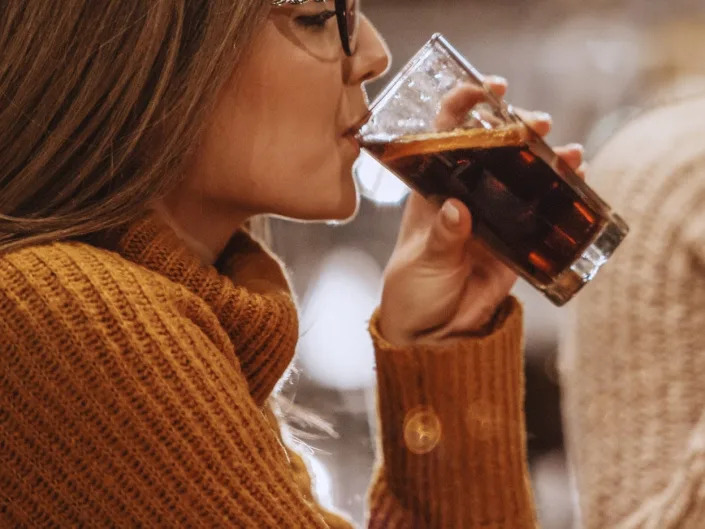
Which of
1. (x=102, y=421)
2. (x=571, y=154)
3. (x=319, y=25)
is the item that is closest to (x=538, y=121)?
(x=571, y=154)

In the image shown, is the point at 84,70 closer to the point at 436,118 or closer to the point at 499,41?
the point at 436,118

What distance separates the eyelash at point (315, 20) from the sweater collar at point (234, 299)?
26 cm

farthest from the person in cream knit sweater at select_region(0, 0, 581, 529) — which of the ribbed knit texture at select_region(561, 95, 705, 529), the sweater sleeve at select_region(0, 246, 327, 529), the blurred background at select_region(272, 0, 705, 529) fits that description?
the blurred background at select_region(272, 0, 705, 529)

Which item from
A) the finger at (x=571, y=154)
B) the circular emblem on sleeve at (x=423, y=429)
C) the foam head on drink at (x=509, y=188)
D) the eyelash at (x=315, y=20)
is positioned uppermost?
the finger at (x=571, y=154)

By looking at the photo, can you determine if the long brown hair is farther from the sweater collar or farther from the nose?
the nose

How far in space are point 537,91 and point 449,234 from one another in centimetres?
134

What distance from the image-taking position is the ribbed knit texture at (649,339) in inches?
39.2

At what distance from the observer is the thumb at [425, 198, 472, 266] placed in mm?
917

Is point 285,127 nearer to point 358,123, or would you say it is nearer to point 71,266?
point 358,123

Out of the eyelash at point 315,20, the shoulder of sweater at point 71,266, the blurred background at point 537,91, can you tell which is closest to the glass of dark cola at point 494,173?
the eyelash at point 315,20

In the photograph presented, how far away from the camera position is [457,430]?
3.45 feet

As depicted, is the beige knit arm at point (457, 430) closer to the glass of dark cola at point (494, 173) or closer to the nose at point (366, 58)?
the glass of dark cola at point (494, 173)

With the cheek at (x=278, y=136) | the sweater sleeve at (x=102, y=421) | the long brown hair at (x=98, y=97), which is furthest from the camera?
the cheek at (x=278, y=136)

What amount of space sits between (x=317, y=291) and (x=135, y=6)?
5.73ft
